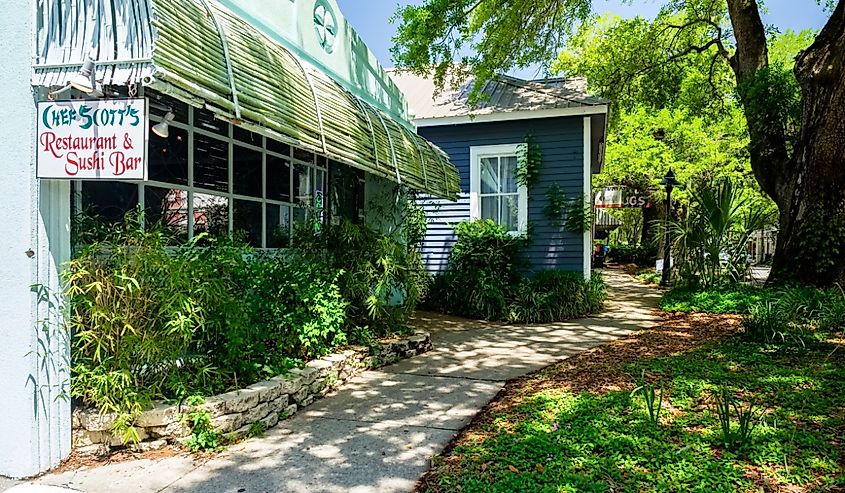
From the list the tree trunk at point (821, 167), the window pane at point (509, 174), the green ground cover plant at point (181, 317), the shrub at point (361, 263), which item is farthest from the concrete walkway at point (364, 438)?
the window pane at point (509, 174)

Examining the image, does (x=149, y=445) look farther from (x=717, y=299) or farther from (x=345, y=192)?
(x=717, y=299)

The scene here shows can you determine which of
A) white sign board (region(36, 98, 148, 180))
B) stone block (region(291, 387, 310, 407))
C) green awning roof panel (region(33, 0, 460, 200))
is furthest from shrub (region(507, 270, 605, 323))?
white sign board (region(36, 98, 148, 180))

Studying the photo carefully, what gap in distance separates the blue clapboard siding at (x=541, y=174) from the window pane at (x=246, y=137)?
4.81 meters

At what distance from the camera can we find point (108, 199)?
4184 mm

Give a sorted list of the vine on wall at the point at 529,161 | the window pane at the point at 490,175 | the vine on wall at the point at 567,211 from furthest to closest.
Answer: the window pane at the point at 490,175
the vine on wall at the point at 529,161
the vine on wall at the point at 567,211

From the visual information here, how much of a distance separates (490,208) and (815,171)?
5503 mm

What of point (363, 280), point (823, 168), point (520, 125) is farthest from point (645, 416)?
point (520, 125)

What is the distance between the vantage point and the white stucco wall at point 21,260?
3.18 meters

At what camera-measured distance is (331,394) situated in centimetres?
505

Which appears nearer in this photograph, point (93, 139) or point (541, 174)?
point (93, 139)

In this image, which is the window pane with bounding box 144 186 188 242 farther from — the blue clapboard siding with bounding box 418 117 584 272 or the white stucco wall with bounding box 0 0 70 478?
the blue clapboard siding with bounding box 418 117 584 272

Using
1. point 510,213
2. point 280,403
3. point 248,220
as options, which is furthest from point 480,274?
point 280,403

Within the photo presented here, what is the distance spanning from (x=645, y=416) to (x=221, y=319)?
10.9 feet

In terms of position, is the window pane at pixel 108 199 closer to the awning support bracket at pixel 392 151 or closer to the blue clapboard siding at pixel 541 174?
the awning support bracket at pixel 392 151
